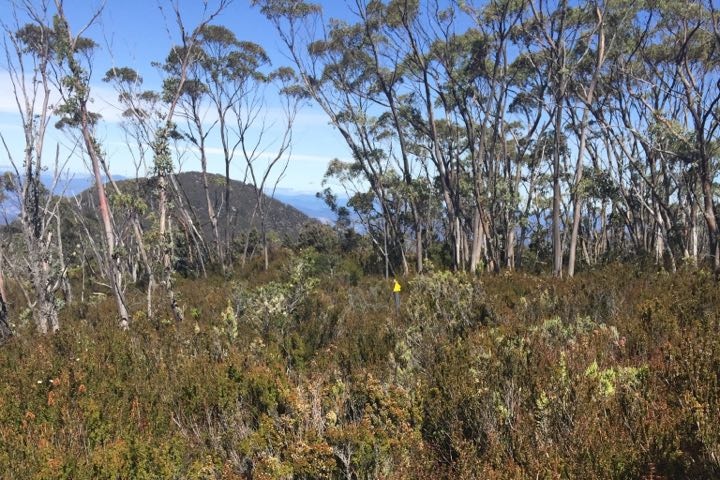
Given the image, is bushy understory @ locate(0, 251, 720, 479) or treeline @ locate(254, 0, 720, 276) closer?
bushy understory @ locate(0, 251, 720, 479)

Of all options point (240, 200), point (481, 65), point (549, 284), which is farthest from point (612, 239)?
point (240, 200)

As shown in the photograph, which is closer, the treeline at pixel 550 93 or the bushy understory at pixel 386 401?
the bushy understory at pixel 386 401

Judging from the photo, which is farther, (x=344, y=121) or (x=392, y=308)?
(x=344, y=121)

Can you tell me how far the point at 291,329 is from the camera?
6.95m

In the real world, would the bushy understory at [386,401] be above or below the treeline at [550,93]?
below

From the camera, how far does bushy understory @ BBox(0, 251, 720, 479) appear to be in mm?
2781

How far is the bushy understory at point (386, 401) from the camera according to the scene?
2.78 metres

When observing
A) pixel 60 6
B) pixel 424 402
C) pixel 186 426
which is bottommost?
pixel 186 426

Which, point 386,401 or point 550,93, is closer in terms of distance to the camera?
point 386,401

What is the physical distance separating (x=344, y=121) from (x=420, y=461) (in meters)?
15.3

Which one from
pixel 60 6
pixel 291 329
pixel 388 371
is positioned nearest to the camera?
pixel 388 371

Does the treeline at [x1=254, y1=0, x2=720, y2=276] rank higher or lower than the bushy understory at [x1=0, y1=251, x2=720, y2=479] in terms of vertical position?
higher

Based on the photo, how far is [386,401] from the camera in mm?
3273

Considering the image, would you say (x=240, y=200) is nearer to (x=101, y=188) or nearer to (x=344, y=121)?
(x=344, y=121)
